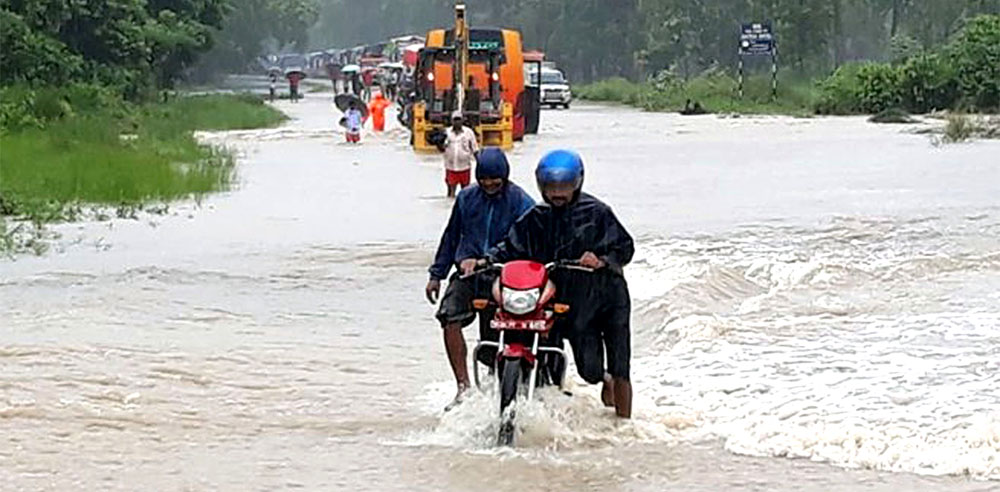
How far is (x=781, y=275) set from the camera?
14695 millimetres

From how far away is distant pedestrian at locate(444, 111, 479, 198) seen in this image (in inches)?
866

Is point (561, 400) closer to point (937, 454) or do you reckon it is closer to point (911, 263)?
point (937, 454)

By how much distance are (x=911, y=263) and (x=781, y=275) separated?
4.52 ft

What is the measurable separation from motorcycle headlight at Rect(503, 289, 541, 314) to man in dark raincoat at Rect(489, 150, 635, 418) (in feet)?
0.85

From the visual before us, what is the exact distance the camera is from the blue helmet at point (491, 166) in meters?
8.55

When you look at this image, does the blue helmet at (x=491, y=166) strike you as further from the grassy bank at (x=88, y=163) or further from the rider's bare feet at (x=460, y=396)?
the grassy bank at (x=88, y=163)

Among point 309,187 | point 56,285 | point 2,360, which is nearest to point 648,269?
point 56,285

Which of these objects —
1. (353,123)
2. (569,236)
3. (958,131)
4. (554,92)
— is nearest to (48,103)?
(353,123)

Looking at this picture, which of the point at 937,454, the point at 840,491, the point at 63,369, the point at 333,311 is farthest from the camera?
the point at 333,311

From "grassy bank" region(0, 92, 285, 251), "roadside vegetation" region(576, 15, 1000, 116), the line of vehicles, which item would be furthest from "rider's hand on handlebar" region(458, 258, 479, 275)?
"roadside vegetation" region(576, 15, 1000, 116)

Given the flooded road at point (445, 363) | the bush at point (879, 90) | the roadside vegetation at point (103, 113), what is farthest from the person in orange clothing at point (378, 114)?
the flooded road at point (445, 363)

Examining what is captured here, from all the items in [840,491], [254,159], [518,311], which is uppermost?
[518,311]

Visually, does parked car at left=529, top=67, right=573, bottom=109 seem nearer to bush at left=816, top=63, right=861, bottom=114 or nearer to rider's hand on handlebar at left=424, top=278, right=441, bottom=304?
bush at left=816, top=63, right=861, bottom=114

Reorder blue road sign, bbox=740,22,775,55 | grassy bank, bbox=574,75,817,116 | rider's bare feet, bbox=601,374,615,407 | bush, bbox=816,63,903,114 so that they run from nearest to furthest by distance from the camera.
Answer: rider's bare feet, bbox=601,374,615,407, bush, bbox=816,63,903,114, grassy bank, bbox=574,75,817,116, blue road sign, bbox=740,22,775,55
